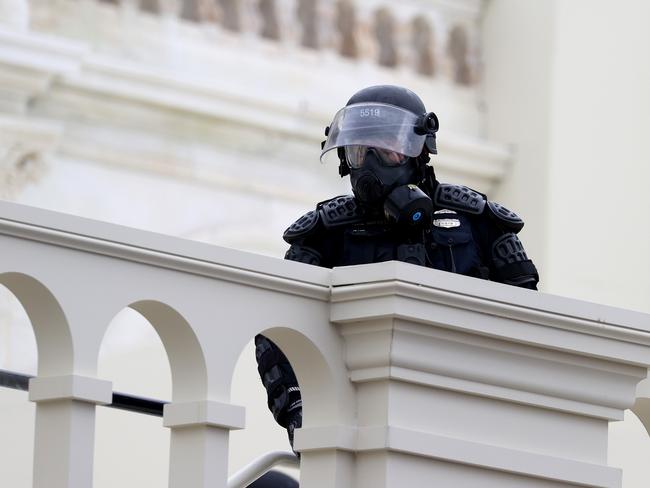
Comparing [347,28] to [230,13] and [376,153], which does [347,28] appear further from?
[376,153]

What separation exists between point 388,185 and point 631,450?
2.06m

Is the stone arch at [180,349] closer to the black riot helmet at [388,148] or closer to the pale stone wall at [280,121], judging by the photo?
the black riot helmet at [388,148]

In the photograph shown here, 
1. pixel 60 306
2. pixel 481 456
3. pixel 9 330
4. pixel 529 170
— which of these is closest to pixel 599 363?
pixel 481 456

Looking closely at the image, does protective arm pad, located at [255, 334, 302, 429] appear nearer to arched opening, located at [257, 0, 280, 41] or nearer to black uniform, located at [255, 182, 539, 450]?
black uniform, located at [255, 182, 539, 450]

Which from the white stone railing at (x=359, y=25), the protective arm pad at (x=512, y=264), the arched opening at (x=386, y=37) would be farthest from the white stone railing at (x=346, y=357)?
the arched opening at (x=386, y=37)

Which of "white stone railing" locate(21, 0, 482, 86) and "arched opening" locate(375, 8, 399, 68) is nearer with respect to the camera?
"white stone railing" locate(21, 0, 482, 86)

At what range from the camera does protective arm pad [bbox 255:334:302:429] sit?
15.5 ft

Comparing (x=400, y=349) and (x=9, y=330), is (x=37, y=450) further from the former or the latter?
(x=9, y=330)

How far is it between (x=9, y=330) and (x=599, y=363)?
17.0ft

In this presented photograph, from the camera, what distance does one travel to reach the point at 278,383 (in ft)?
15.6

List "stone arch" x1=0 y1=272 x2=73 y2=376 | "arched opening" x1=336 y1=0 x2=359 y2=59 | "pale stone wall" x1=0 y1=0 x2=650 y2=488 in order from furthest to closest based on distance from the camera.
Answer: "arched opening" x1=336 y1=0 x2=359 y2=59
"pale stone wall" x1=0 y1=0 x2=650 y2=488
"stone arch" x1=0 y1=272 x2=73 y2=376

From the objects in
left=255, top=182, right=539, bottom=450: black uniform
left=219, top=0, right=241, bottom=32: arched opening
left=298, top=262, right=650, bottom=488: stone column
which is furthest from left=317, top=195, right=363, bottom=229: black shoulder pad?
left=219, top=0, right=241, bottom=32: arched opening

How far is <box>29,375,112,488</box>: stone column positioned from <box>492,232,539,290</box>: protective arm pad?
4.84 ft

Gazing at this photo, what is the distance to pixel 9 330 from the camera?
917cm
